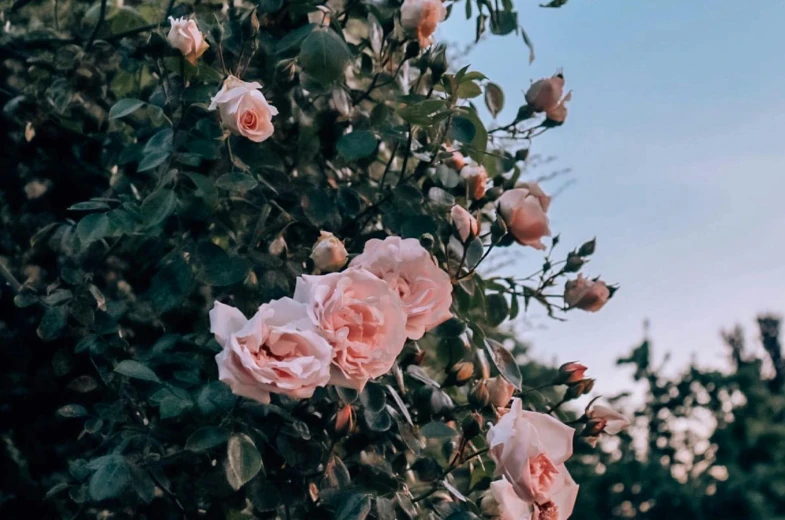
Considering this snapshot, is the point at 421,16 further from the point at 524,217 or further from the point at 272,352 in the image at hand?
the point at 272,352

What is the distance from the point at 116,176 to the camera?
139 centimetres

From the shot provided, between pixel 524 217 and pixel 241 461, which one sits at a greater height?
pixel 524 217

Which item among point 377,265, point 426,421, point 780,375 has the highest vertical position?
point 377,265

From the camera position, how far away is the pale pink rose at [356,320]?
0.85 meters

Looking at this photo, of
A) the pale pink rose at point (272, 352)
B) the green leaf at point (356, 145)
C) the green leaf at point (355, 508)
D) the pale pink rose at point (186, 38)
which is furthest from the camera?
the green leaf at point (356, 145)

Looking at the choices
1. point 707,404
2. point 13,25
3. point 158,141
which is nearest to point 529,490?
point 158,141

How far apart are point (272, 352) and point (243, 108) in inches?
13.5

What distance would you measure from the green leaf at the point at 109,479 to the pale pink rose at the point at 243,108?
444 mm

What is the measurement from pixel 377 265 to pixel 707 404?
189 inches

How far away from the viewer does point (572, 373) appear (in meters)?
1.16

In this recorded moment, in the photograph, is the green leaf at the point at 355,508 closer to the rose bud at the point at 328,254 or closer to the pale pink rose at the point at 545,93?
the rose bud at the point at 328,254

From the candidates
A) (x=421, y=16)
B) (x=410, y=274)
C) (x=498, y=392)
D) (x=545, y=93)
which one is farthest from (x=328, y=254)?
(x=545, y=93)

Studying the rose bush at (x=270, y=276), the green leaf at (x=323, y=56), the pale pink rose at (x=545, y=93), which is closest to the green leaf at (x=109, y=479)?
the rose bush at (x=270, y=276)

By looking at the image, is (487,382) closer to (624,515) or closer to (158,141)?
(158,141)
